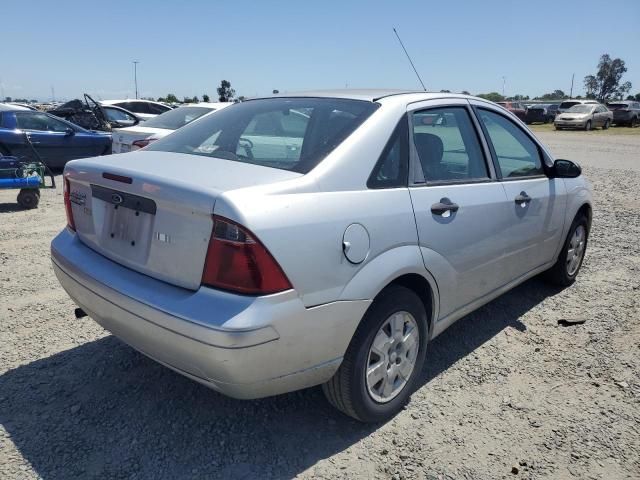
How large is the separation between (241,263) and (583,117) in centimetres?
3462

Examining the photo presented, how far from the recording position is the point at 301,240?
2.19 m

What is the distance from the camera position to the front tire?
8.32 ft

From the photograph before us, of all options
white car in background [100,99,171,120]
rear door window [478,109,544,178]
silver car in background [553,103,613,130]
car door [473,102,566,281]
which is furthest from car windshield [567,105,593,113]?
rear door window [478,109,544,178]

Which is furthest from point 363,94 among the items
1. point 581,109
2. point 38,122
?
point 581,109

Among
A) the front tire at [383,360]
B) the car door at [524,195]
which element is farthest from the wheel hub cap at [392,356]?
the car door at [524,195]

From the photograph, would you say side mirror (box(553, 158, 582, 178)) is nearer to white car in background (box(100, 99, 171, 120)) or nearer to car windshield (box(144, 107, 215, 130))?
car windshield (box(144, 107, 215, 130))

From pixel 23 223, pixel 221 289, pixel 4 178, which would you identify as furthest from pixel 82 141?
pixel 221 289

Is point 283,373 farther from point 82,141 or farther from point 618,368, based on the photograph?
point 82,141

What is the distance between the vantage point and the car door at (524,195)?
358cm

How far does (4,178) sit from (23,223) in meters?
1.07

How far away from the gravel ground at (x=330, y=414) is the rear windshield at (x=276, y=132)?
1.36 meters

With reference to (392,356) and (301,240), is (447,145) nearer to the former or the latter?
(392,356)

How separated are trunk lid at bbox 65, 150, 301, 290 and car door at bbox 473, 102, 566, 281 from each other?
185 centimetres

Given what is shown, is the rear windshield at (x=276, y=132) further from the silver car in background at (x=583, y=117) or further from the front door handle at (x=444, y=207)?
the silver car in background at (x=583, y=117)
